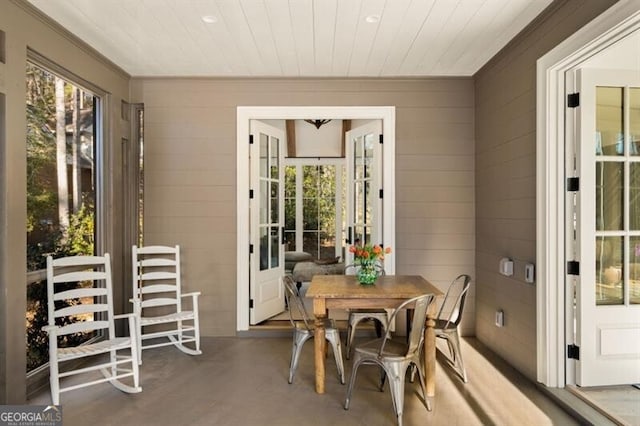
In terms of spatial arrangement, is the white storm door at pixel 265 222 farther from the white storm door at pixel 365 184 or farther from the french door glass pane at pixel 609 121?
the french door glass pane at pixel 609 121

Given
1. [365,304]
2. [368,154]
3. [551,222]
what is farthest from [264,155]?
[551,222]

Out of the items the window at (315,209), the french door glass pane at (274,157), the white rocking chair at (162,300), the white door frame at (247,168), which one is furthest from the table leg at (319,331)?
the window at (315,209)

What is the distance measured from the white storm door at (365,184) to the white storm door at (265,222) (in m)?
0.88

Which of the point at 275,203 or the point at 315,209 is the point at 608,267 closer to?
the point at 275,203

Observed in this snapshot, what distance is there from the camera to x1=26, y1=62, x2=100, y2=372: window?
10.3 ft

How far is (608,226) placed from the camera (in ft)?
10.00

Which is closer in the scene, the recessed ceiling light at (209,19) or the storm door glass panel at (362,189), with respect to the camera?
the recessed ceiling light at (209,19)

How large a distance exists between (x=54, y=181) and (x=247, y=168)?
1.79 meters

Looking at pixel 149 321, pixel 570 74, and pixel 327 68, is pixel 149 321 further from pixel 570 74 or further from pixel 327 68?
pixel 570 74

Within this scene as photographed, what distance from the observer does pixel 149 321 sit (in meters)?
3.81

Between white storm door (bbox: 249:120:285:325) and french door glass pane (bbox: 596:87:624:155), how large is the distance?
3.17m

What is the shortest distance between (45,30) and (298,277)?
424 centimetres

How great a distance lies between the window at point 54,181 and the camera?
314 cm

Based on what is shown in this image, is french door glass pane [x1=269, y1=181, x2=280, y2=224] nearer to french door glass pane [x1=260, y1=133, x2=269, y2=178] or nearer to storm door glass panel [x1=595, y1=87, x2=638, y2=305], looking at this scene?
french door glass pane [x1=260, y1=133, x2=269, y2=178]
